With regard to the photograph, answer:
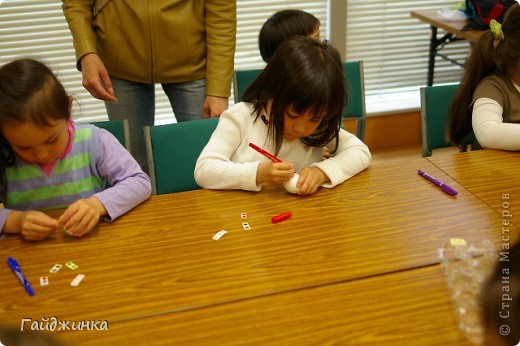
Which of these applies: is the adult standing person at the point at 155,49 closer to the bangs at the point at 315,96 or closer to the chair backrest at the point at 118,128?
the chair backrest at the point at 118,128

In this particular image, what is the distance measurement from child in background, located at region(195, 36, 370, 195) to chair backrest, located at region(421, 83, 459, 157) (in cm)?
59

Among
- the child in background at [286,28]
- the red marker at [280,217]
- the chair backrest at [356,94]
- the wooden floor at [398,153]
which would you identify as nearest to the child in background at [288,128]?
the red marker at [280,217]

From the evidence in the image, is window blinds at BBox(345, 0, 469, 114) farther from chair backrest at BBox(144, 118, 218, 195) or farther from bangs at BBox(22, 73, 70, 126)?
bangs at BBox(22, 73, 70, 126)

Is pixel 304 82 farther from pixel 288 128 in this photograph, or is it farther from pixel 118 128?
pixel 118 128

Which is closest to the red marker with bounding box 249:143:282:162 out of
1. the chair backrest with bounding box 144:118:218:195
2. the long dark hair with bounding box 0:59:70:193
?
the chair backrest with bounding box 144:118:218:195

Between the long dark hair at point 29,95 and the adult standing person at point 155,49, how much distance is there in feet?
1.75

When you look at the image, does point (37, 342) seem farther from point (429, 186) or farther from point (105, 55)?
point (105, 55)

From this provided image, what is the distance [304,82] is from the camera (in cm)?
148

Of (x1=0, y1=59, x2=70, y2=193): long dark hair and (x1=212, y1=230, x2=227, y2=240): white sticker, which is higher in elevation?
(x1=0, y1=59, x2=70, y2=193): long dark hair

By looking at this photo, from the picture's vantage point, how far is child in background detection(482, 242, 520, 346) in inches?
24.4

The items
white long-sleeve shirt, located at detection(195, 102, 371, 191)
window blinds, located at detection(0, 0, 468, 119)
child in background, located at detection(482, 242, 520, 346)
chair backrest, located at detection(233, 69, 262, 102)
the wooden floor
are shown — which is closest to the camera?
child in background, located at detection(482, 242, 520, 346)

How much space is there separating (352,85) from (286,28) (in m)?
0.45

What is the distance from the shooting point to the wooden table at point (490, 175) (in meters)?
1.42

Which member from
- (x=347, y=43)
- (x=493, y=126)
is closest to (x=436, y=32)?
(x=347, y=43)
